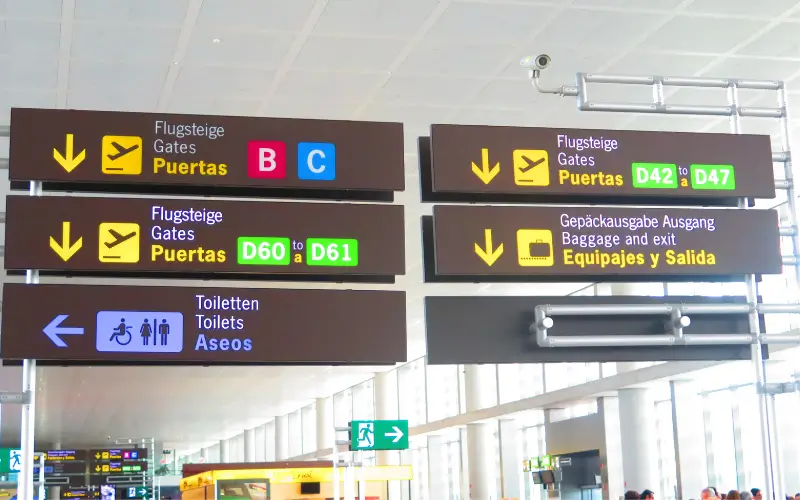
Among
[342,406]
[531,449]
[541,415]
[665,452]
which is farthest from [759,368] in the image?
[342,406]

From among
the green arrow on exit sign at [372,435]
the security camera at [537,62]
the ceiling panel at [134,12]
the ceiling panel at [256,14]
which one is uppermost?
the ceiling panel at [256,14]

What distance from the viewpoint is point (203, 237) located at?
6.35 meters

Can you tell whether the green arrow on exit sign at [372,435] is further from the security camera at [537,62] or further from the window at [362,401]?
the window at [362,401]

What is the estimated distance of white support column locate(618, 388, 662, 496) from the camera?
20672mm

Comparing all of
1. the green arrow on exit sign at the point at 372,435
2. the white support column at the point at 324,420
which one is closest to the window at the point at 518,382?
the white support column at the point at 324,420

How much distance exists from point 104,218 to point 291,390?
105ft

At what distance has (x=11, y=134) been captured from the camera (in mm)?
6320

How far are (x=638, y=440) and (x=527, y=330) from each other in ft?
49.9

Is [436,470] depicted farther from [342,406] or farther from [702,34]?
[702,34]

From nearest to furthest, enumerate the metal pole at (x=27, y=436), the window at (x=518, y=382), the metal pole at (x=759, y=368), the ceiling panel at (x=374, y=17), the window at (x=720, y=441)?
the metal pole at (x=27, y=436) < the metal pole at (x=759, y=368) < the ceiling panel at (x=374, y=17) < the window at (x=720, y=441) < the window at (x=518, y=382)

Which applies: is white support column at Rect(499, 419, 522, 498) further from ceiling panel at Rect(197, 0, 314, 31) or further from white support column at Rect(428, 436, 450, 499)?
ceiling panel at Rect(197, 0, 314, 31)

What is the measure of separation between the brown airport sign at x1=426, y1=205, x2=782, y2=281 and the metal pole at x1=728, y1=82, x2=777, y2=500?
0.50 ft

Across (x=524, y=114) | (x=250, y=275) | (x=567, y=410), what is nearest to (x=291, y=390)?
(x=567, y=410)

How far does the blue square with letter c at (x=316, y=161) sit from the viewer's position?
21.9 ft
